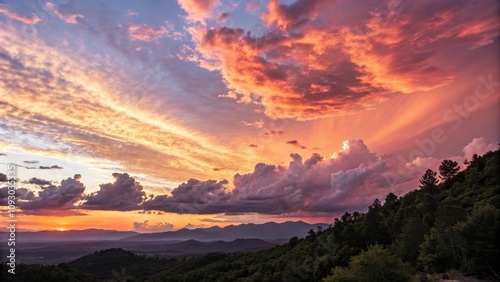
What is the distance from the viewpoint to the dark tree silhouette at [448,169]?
573ft

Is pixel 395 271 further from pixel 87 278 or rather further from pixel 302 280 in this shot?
pixel 87 278

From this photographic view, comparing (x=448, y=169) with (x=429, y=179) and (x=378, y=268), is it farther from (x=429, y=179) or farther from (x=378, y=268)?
(x=378, y=268)

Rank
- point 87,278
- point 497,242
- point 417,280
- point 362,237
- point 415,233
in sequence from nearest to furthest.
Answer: point 497,242
point 417,280
point 415,233
point 362,237
point 87,278

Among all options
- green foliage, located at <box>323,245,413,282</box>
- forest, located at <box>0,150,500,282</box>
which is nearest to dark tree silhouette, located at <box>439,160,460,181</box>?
forest, located at <box>0,150,500,282</box>

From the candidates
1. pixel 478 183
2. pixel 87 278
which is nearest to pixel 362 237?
pixel 478 183

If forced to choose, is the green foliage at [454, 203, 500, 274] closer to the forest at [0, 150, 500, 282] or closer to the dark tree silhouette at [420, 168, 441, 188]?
the forest at [0, 150, 500, 282]

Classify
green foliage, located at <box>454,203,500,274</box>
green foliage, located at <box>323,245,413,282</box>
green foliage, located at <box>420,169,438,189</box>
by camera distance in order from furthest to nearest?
1. green foliage, located at <box>420,169,438,189</box>
2. green foliage, located at <box>323,245,413,282</box>
3. green foliage, located at <box>454,203,500,274</box>

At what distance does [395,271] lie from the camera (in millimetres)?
63281

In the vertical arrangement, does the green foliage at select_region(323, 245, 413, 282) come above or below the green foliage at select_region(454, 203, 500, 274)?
below

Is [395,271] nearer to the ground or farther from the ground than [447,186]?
nearer to the ground

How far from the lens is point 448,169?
176m

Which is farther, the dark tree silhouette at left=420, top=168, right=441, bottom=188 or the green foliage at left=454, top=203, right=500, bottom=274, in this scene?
the dark tree silhouette at left=420, top=168, right=441, bottom=188

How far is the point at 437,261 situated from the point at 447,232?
275 inches

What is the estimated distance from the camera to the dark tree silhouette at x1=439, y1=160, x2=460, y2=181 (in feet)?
573
